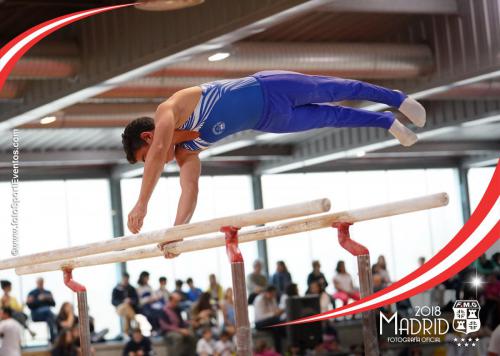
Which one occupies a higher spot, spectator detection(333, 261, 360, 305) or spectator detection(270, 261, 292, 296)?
spectator detection(270, 261, 292, 296)

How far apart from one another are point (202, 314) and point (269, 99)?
886 cm

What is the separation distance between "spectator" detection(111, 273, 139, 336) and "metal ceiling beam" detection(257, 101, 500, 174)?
5.06 metres

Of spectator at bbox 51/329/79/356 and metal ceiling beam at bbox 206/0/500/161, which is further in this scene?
spectator at bbox 51/329/79/356

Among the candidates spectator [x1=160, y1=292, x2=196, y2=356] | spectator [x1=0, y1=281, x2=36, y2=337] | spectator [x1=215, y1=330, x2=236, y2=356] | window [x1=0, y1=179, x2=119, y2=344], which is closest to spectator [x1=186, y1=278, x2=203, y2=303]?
spectator [x1=160, y1=292, x2=196, y2=356]

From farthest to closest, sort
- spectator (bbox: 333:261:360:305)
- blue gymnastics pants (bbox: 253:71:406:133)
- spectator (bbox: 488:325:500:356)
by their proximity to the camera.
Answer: spectator (bbox: 333:261:360:305) → spectator (bbox: 488:325:500:356) → blue gymnastics pants (bbox: 253:71:406:133)

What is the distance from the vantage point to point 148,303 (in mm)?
14195

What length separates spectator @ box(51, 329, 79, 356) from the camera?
11875 mm

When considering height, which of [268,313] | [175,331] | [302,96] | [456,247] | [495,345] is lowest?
[495,345]

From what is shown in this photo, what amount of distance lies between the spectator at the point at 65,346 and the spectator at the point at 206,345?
1725mm

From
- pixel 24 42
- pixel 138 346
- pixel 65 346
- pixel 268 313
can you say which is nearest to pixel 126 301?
pixel 138 346

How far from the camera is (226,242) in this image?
4.20m

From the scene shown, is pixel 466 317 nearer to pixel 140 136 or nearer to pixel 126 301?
pixel 126 301

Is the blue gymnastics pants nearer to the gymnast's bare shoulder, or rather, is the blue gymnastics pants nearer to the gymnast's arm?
the gymnast's bare shoulder

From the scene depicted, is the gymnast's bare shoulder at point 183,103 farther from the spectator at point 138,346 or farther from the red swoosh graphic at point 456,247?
the spectator at point 138,346
